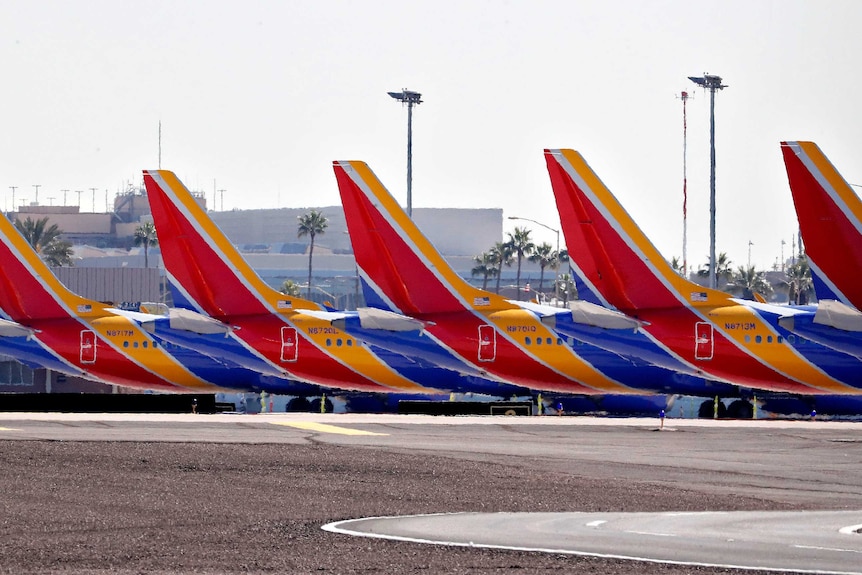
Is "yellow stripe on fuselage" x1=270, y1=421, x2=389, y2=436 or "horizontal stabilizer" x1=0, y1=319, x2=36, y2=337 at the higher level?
"horizontal stabilizer" x1=0, y1=319, x2=36, y2=337

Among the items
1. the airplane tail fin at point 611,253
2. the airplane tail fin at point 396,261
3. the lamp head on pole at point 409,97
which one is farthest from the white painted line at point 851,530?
the lamp head on pole at point 409,97

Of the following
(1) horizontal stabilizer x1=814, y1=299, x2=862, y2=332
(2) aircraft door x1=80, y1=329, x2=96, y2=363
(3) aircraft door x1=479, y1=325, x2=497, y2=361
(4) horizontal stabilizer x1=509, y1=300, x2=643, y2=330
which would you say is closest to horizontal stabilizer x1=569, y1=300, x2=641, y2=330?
(4) horizontal stabilizer x1=509, y1=300, x2=643, y2=330

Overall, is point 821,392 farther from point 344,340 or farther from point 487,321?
point 344,340

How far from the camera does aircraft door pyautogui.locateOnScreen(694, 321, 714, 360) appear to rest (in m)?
50.8

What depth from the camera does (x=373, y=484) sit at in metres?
28.1

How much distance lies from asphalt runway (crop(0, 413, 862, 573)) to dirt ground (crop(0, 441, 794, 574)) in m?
0.05

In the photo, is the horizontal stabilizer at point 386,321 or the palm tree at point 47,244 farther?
the palm tree at point 47,244

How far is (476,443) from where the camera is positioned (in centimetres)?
3759

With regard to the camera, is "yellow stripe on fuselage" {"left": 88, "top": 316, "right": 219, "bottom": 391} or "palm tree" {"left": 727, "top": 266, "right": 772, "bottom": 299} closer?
"yellow stripe on fuselage" {"left": 88, "top": 316, "right": 219, "bottom": 391}

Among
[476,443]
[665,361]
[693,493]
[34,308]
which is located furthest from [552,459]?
[34,308]

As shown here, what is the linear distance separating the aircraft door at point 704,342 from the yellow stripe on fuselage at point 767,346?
1.09ft

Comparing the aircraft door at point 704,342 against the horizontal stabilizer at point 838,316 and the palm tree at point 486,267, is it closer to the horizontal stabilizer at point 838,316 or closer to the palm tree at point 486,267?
the horizontal stabilizer at point 838,316

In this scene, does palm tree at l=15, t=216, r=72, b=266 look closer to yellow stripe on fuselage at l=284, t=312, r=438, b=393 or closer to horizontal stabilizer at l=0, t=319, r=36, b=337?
horizontal stabilizer at l=0, t=319, r=36, b=337

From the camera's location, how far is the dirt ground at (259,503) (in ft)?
59.6
